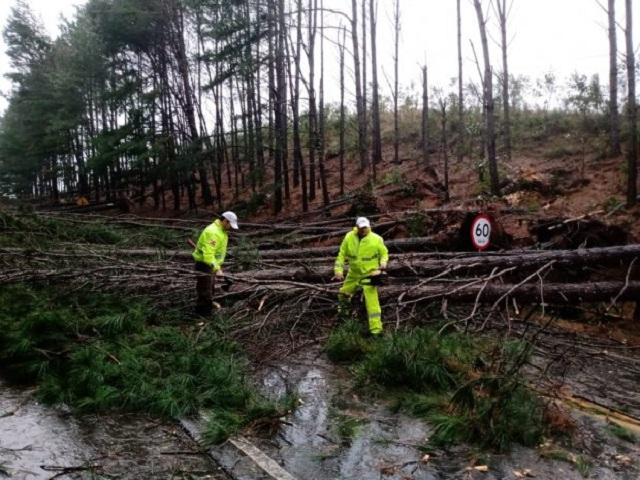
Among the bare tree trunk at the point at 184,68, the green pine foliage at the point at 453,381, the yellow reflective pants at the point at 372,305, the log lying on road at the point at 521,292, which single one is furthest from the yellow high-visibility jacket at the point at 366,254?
the bare tree trunk at the point at 184,68

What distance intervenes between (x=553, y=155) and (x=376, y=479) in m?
16.4

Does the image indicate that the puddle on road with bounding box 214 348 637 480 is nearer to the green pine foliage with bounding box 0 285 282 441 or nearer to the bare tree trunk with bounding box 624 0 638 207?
the green pine foliage with bounding box 0 285 282 441

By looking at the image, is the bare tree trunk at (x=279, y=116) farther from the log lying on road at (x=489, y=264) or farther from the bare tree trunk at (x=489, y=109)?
the log lying on road at (x=489, y=264)

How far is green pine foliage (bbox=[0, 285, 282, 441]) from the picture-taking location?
5066 mm

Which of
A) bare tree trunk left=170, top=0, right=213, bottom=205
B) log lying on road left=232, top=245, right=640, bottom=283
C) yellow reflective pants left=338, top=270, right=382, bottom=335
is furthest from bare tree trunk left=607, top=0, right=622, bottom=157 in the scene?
bare tree trunk left=170, top=0, right=213, bottom=205

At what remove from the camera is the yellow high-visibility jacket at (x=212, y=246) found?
7.47 m

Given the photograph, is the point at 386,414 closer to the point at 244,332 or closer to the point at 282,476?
the point at 282,476

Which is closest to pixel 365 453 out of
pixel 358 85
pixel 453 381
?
pixel 453 381

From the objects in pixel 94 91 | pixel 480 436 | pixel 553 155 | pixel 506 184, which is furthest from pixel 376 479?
pixel 94 91

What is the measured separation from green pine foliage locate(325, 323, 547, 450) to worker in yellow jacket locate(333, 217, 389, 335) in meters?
0.40

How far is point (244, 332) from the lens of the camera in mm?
6918

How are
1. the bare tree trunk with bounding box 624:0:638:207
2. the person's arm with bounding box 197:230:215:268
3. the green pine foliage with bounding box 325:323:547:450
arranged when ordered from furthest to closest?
the bare tree trunk with bounding box 624:0:638:207, the person's arm with bounding box 197:230:215:268, the green pine foliage with bounding box 325:323:547:450

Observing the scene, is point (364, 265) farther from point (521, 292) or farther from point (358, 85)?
point (358, 85)

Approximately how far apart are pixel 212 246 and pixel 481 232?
4.81 metres
